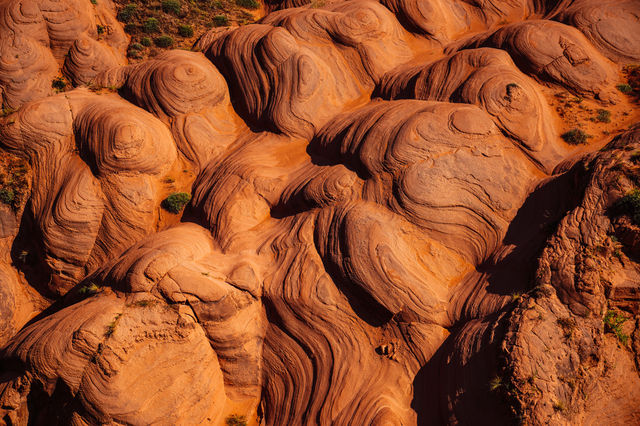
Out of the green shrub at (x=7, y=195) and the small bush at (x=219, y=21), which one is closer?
the green shrub at (x=7, y=195)

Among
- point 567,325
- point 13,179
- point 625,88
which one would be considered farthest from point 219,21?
point 567,325

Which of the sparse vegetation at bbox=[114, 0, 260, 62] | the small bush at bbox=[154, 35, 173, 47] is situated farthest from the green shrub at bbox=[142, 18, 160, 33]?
the small bush at bbox=[154, 35, 173, 47]

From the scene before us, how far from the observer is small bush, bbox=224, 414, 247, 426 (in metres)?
15.2

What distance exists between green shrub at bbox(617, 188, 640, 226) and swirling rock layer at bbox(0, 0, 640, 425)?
17 cm

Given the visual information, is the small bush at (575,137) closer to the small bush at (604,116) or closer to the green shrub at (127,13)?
the small bush at (604,116)

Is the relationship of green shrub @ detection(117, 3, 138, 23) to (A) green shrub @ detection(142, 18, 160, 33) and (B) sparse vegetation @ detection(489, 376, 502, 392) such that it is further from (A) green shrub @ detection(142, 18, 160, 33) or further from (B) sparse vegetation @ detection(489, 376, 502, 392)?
(B) sparse vegetation @ detection(489, 376, 502, 392)

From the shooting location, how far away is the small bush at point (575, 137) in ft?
57.4

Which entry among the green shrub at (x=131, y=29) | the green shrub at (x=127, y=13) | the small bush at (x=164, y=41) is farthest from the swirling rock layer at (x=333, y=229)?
the green shrub at (x=127, y=13)

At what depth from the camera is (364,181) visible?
54.9 ft

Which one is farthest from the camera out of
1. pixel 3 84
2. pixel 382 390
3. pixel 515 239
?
pixel 3 84

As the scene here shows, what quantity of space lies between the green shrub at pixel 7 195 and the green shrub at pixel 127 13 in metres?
14.4

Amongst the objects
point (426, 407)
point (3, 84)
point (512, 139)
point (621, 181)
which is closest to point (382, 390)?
point (426, 407)

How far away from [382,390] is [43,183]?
53.0 feet

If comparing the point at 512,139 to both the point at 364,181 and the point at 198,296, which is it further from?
the point at 198,296
